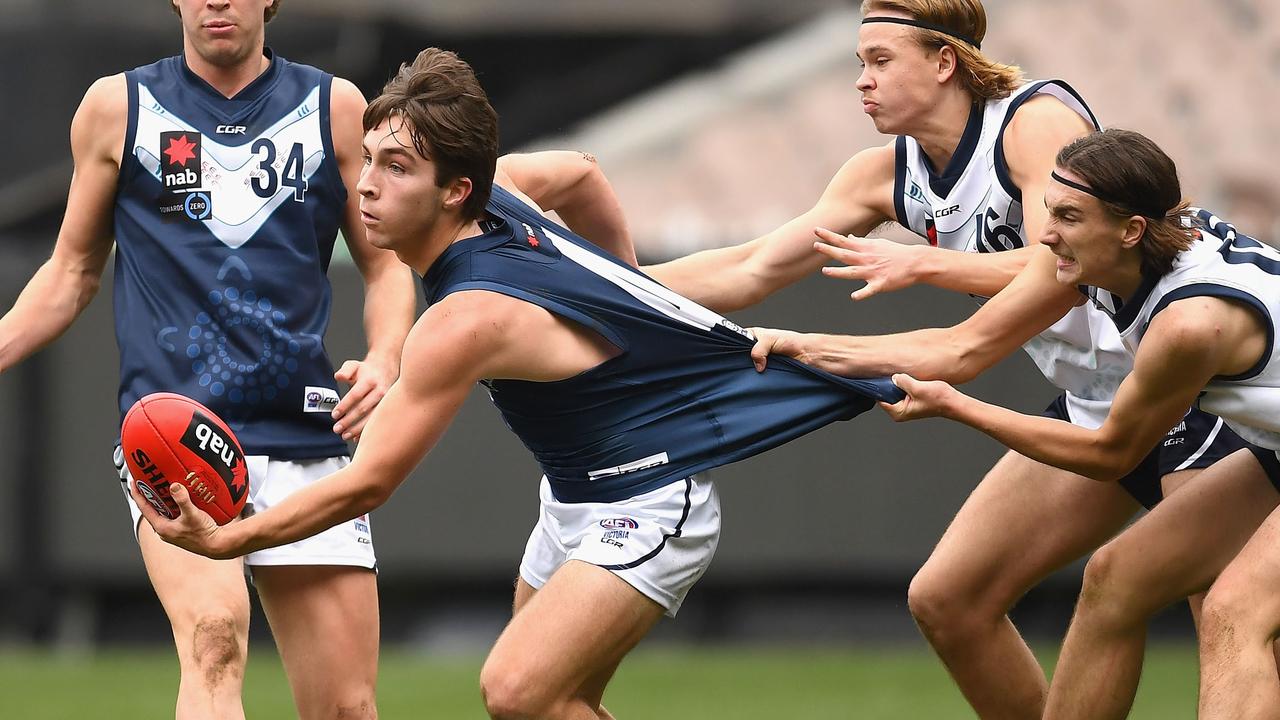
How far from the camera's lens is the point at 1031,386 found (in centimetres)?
995

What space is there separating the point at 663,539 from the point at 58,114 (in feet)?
30.5

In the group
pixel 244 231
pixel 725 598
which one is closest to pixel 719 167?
pixel 725 598

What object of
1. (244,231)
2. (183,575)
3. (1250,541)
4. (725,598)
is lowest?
(725,598)

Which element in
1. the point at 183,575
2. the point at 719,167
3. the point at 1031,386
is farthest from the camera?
the point at 719,167

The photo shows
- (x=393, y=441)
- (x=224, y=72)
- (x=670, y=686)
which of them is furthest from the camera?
(x=670, y=686)

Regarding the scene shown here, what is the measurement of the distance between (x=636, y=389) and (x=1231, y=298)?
152cm

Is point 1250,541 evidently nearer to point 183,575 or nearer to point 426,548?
point 183,575

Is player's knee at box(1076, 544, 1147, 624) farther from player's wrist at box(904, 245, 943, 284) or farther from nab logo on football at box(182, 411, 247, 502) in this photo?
nab logo on football at box(182, 411, 247, 502)

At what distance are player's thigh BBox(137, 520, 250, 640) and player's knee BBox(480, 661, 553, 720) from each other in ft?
2.39

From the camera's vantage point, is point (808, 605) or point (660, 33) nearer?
point (808, 605)

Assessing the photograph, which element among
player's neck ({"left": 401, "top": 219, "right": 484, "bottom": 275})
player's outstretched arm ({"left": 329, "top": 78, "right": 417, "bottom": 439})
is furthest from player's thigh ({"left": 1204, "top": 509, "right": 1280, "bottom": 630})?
player's outstretched arm ({"left": 329, "top": 78, "right": 417, "bottom": 439})

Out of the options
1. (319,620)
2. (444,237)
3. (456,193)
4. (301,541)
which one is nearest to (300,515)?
(301,541)

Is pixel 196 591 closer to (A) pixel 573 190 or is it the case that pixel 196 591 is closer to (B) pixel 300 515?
(B) pixel 300 515

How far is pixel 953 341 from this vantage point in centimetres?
512
